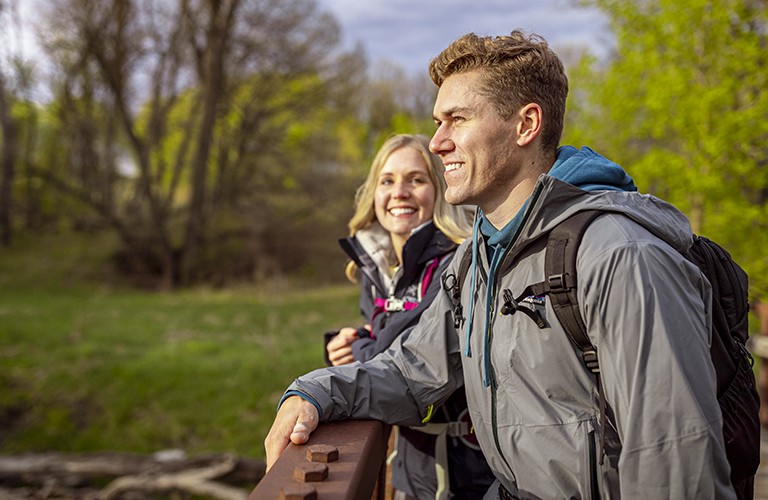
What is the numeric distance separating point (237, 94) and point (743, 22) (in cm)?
1973

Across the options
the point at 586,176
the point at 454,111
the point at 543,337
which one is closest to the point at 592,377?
the point at 543,337

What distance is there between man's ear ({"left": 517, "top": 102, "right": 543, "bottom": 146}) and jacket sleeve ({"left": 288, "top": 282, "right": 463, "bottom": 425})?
59 centimetres

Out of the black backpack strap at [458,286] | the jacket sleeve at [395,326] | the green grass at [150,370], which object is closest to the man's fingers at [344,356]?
the jacket sleeve at [395,326]

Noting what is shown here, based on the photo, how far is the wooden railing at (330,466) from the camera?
4.60ft

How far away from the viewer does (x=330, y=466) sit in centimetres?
155

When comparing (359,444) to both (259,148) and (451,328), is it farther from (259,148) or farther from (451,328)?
(259,148)

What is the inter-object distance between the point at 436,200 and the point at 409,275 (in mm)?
405

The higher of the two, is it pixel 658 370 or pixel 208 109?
pixel 208 109

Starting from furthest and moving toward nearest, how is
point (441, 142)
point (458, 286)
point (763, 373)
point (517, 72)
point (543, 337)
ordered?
point (763, 373)
point (458, 286)
point (441, 142)
point (517, 72)
point (543, 337)

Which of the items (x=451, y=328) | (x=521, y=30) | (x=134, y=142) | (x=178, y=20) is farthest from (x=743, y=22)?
(x=178, y=20)

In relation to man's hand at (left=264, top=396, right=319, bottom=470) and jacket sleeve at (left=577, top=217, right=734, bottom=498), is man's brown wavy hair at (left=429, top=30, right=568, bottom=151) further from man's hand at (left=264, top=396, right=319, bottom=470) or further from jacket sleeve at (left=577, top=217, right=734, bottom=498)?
man's hand at (left=264, top=396, right=319, bottom=470)

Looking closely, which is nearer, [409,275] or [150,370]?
[409,275]

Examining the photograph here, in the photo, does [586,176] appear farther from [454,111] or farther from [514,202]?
[454,111]

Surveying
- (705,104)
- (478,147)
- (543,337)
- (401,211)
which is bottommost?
(543,337)
